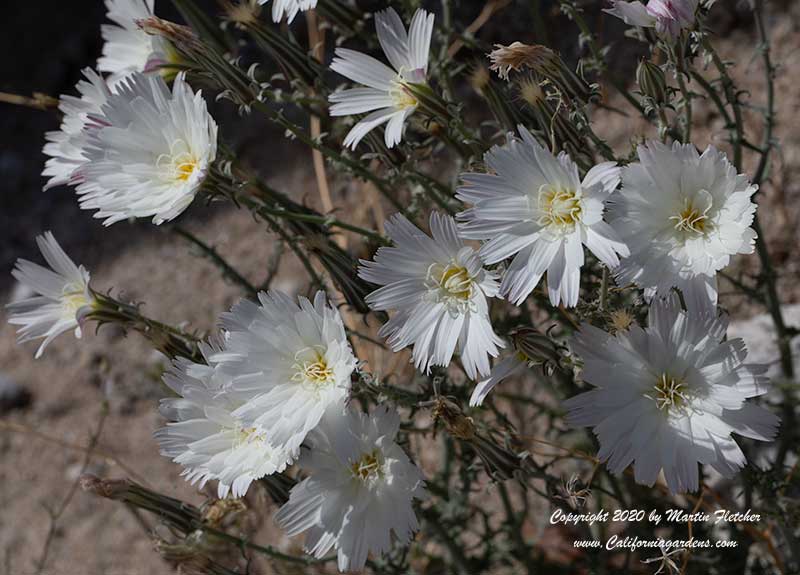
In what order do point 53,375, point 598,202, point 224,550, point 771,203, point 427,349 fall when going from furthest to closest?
1. point 53,375
2. point 771,203
3. point 224,550
4. point 427,349
5. point 598,202

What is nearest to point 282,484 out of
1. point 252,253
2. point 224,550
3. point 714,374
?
point 714,374

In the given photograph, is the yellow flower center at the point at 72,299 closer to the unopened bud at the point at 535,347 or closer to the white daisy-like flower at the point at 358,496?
the white daisy-like flower at the point at 358,496

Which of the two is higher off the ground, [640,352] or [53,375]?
[640,352]

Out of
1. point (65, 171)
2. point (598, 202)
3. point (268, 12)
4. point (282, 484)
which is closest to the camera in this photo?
point (598, 202)

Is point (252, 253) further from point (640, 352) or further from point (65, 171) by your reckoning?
point (640, 352)

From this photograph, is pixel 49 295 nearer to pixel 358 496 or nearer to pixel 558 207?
pixel 358 496

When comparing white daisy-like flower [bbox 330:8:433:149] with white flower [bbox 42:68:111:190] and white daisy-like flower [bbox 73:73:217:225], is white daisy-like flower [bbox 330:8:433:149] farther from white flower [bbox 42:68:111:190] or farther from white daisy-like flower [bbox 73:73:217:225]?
white flower [bbox 42:68:111:190]

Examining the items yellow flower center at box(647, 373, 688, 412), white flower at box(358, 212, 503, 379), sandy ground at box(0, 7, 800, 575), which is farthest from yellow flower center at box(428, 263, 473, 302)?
sandy ground at box(0, 7, 800, 575)

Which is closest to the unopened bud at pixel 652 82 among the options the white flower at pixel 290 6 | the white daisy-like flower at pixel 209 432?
the white flower at pixel 290 6
